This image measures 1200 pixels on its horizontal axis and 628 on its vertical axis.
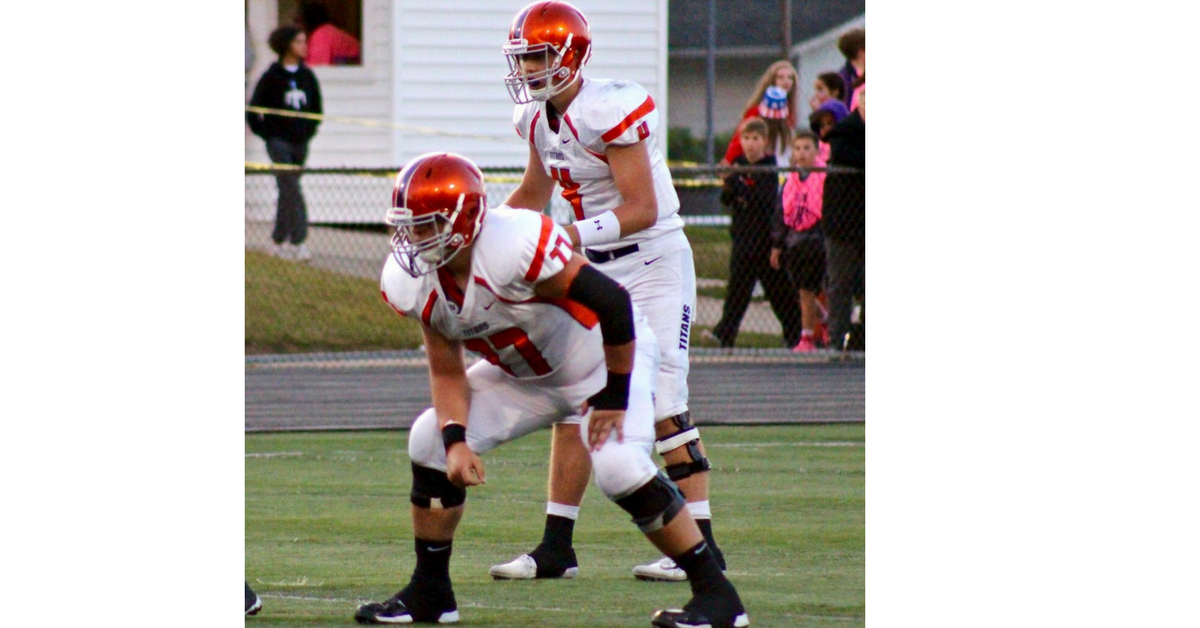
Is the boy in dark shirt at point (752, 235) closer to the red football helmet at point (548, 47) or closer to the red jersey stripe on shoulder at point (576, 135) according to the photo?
the red jersey stripe on shoulder at point (576, 135)

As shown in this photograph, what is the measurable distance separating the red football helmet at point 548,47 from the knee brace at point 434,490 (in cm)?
129

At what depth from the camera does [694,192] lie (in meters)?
17.6

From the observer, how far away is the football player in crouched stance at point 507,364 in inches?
178

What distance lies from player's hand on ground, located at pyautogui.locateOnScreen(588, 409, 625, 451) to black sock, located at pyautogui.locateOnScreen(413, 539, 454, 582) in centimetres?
55

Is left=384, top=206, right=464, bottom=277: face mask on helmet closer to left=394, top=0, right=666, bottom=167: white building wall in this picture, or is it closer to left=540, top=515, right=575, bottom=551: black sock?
left=540, top=515, right=575, bottom=551: black sock

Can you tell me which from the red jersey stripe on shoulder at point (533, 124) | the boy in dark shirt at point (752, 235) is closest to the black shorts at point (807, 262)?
the boy in dark shirt at point (752, 235)

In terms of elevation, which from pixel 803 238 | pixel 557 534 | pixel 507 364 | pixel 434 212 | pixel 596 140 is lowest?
pixel 557 534

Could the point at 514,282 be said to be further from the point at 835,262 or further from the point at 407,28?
the point at 407,28

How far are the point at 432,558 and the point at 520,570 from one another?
27.8 inches

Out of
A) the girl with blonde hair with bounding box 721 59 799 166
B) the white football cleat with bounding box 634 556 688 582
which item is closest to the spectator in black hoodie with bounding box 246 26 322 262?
the girl with blonde hair with bounding box 721 59 799 166

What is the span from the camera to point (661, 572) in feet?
17.8

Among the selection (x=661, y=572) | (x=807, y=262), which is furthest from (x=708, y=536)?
(x=807, y=262)

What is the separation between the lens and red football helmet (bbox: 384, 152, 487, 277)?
4500mm

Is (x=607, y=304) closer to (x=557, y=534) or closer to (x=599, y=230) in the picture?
(x=599, y=230)
